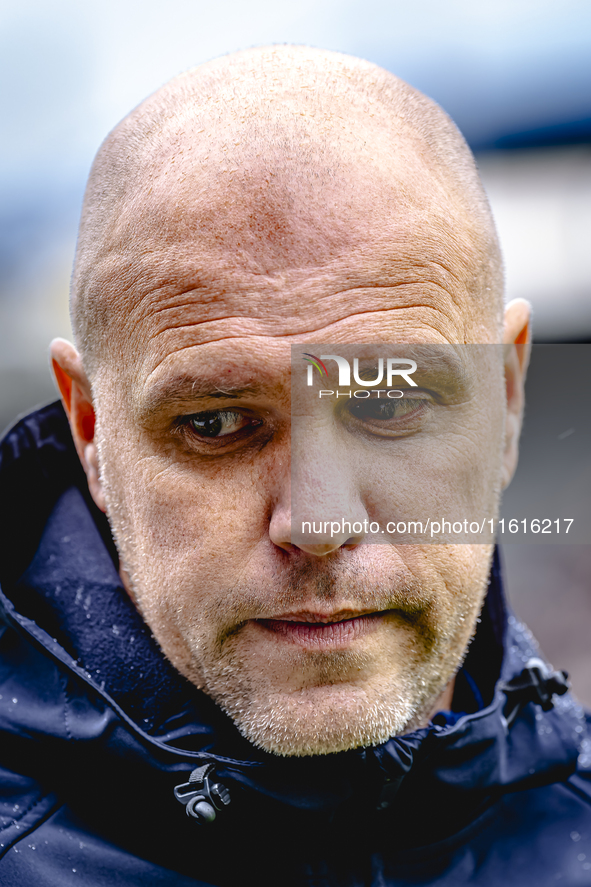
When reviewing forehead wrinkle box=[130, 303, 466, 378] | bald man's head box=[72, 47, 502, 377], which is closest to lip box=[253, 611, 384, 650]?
forehead wrinkle box=[130, 303, 466, 378]

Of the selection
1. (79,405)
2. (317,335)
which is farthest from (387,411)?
(79,405)

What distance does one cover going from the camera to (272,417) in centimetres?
166

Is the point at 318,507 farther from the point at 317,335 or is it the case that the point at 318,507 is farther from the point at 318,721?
the point at 318,721

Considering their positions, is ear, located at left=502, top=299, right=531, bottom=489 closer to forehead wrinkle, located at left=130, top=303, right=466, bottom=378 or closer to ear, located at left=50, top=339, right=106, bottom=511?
forehead wrinkle, located at left=130, top=303, right=466, bottom=378

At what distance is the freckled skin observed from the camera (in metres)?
1.62

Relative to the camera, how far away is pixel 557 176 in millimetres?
9477

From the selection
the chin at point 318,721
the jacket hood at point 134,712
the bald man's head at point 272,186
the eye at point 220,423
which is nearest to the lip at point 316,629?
the chin at point 318,721

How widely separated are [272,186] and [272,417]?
510 millimetres

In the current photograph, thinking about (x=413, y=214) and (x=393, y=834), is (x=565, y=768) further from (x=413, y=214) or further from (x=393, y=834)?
(x=413, y=214)

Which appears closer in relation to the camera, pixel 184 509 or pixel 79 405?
pixel 184 509

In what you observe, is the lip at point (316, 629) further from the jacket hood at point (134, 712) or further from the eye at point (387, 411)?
the eye at point (387, 411)

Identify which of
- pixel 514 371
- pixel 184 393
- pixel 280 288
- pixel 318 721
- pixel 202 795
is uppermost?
pixel 280 288

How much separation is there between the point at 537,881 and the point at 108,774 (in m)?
1.16

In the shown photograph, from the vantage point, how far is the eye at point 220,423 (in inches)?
66.9
